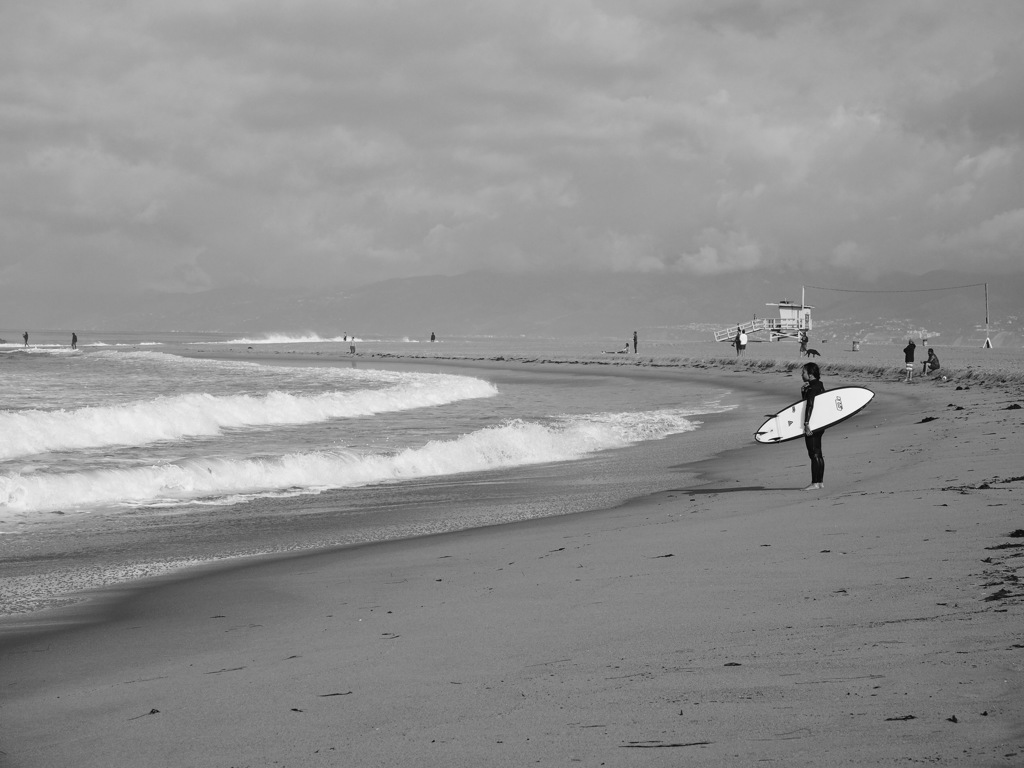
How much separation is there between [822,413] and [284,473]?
945cm

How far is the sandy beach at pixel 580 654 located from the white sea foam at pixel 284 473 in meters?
6.07

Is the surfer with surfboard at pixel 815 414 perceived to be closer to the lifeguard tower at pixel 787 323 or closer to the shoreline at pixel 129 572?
the shoreline at pixel 129 572

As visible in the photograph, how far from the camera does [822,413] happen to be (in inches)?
585

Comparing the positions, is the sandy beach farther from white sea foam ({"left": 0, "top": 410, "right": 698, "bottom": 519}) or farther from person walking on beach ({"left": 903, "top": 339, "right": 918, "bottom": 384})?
person walking on beach ({"left": 903, "top": 339, "right": 918, "bottom": 384})

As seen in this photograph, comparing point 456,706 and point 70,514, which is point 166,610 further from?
point 70,514

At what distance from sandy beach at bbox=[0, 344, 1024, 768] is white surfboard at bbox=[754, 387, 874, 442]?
162 inches

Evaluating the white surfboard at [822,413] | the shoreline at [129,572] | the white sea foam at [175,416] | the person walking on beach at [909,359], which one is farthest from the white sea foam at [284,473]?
the person walking on beach at [909,359]

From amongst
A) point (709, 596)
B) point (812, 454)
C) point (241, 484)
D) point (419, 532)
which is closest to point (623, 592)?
point (709, 596)

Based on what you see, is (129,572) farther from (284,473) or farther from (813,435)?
(813,435)

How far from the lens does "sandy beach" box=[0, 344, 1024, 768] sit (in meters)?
3.94

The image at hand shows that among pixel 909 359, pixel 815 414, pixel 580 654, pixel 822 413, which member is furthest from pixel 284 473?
pixel 909 359

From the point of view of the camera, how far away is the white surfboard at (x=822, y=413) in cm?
1475

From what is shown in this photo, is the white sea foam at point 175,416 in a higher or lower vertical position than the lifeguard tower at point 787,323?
lower

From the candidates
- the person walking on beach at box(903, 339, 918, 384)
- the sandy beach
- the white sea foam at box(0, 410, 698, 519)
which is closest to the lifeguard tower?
the person walking on beach at box(903, 339, 918, 384)
